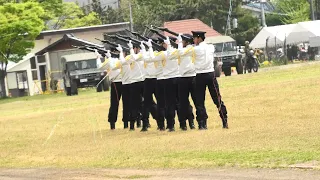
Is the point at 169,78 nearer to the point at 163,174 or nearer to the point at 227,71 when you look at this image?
the point at 163,174

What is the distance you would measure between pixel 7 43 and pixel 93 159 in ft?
164

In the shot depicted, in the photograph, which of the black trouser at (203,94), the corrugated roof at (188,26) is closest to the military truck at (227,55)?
the corrugated roof at (188,26)

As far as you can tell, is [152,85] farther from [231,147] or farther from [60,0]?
[60,0]

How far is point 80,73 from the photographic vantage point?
54.6 m

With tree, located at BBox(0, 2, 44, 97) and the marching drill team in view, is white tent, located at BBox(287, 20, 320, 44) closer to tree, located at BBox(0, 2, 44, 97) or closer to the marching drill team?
tree, located at BBox(0, 2, 44, 97)

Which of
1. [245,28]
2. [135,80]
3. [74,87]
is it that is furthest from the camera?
[245,28]

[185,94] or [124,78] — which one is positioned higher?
[124,78]

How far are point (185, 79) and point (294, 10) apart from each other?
292 feet

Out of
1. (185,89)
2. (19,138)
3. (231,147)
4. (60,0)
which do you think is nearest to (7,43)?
(60,0)

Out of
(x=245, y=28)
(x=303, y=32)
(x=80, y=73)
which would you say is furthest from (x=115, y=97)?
(x=245, y=28)

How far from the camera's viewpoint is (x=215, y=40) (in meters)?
51.5

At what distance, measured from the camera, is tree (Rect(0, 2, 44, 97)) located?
63.0m

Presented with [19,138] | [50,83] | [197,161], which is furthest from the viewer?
[50,83]

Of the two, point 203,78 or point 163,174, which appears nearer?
point 163,174
